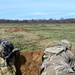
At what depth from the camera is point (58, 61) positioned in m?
12.4

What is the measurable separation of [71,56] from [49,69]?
235 centimetres

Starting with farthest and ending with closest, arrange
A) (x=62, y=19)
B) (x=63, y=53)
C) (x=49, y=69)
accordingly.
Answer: (x=62, y=19) < (x=63, y=53) < (x=49, y=69)

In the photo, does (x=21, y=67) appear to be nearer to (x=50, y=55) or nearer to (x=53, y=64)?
(x=50, y=55)

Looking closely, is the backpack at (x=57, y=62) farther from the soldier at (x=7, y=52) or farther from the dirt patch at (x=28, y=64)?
the soldier at (x=7, y=52)

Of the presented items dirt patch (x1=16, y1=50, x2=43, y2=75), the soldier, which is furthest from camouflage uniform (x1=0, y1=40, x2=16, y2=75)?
dirt patch (x1=16, y1=50, x2=43, y2=75)

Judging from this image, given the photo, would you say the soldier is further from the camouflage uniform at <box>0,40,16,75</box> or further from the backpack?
the backpack

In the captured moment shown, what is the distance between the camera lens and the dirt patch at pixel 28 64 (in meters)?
14.3

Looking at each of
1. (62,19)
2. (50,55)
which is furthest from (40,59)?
(62,19)

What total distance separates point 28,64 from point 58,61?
240cm

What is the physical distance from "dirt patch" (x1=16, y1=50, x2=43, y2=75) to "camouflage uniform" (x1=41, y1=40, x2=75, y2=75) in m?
0.88

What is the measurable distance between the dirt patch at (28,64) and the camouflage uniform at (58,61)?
877 mm

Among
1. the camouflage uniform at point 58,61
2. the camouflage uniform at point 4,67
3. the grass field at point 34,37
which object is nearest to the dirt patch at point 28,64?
the camouflage uniform at point 58,61

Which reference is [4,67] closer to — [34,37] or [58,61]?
[58,61]

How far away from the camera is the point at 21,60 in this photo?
47.6ft
